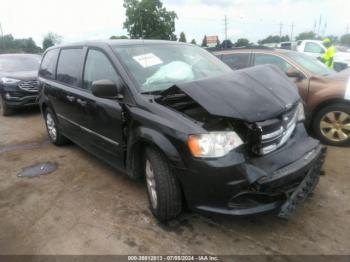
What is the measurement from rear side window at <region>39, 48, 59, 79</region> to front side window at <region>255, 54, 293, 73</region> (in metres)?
3.62

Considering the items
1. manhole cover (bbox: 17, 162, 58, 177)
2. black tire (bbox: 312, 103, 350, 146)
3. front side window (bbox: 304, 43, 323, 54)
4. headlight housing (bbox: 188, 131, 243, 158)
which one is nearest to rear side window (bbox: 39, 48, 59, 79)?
manhole cover (bbox: 17, 162, 58, 177)

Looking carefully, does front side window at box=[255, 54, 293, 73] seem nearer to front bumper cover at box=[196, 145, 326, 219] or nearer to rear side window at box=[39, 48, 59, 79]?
front bumper cover at box=[196, 145, 326, 219]

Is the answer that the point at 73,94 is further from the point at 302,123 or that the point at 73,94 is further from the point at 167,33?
the point at 167,33

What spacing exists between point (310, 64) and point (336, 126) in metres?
1.35

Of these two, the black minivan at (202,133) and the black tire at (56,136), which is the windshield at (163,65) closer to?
the black minivan at (202,133)

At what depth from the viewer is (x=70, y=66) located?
4.40m

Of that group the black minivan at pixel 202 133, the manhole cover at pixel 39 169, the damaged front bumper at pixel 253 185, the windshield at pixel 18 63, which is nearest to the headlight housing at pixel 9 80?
the windshield at pixel 18 63

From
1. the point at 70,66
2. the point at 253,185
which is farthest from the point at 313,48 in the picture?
the point at 253,185

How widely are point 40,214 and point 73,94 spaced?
5.26 ft

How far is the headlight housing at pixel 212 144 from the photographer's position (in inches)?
94.0

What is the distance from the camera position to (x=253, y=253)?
8.33 feet

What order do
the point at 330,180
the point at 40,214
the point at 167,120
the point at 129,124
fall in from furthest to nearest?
1. the point at 330,180
2. the point at 40,214
3. the point at 129,124
4. the point at 167,120

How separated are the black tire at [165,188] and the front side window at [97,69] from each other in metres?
1.09

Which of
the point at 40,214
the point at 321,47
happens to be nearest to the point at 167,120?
the point at 40,214
